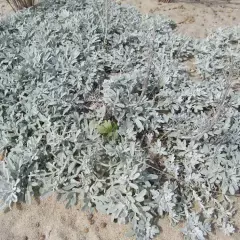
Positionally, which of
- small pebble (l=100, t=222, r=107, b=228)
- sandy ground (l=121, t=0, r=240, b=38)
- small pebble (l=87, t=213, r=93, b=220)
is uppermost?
sandy ground (l=121, t=0, r=240, b=38)

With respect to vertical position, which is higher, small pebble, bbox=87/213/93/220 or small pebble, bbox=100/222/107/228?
small pebble, bbox=87/213/93/220

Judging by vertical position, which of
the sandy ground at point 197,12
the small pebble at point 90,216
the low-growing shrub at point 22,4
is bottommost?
the small pebble at point 90,216

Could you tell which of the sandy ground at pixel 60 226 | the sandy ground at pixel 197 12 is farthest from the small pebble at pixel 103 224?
the sandy ground at pixel 197 12

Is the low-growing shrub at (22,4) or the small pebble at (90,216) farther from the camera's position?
the low-growing shrub at (22,4)

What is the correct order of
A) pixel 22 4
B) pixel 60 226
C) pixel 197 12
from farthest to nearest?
pixel 197 12
pixel 22 4
pixel 60 226

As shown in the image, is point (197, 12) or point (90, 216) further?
point (197, 12)

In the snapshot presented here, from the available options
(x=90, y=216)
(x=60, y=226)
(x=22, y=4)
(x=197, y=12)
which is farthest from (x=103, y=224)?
(x=197, y=12)

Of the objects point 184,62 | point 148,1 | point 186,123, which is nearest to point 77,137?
point 186,123

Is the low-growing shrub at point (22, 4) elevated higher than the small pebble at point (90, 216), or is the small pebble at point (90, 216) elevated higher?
the low-growing shrub at point (22, 4)

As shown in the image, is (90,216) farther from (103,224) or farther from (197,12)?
(197,12)

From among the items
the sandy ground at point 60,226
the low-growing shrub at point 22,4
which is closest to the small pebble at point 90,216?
the sandy ground at point 60,226

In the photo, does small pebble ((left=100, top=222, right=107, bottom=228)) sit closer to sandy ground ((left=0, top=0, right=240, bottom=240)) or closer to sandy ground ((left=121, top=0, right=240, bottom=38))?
sandy ground ((left=0, top=0, right=240, bottom=240))

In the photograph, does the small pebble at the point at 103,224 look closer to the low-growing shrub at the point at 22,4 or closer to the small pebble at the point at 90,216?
the small pebble at the point at 90,216

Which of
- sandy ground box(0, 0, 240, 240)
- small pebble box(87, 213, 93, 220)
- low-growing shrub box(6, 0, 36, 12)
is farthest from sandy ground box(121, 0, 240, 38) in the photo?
small pebble box(87, 213, 93, 220)
